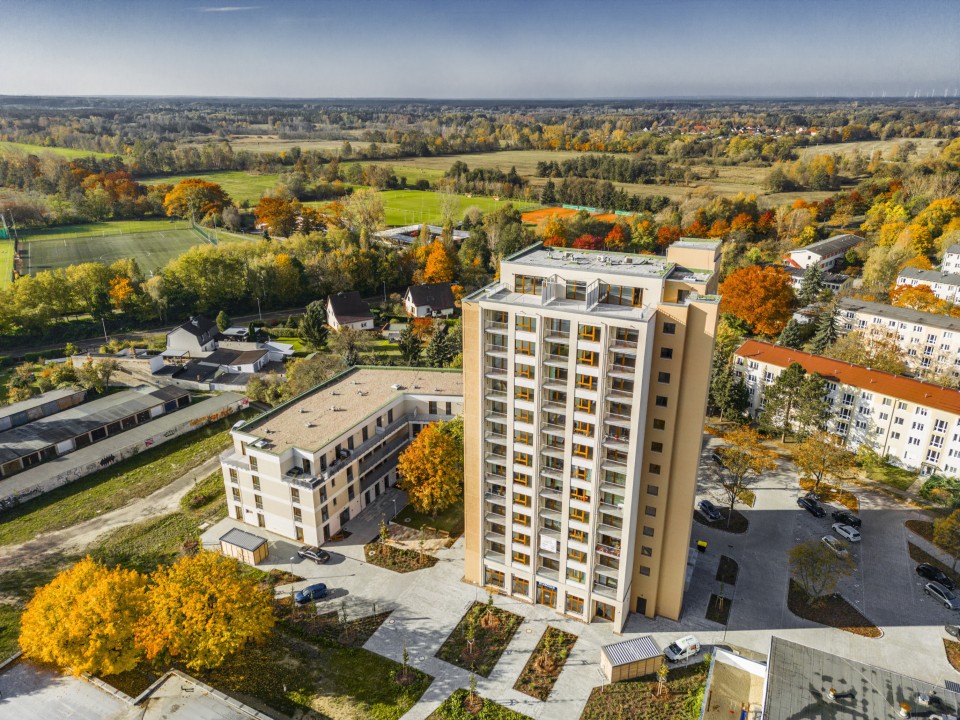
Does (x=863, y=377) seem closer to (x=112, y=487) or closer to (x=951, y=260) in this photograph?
(x=951, y=260)

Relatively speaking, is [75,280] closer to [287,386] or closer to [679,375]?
[287,386]

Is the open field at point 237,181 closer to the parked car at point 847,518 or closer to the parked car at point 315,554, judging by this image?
the parked car at point 315,554

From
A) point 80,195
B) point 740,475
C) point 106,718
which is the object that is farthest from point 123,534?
point 80,195

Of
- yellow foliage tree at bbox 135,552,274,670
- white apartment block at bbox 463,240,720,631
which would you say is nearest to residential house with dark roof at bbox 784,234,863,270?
white apartment block at bbox 463,240,720,631

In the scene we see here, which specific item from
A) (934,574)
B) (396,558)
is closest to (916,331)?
(934,574)

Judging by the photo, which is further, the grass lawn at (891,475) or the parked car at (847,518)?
the grass lawn at (891,475)

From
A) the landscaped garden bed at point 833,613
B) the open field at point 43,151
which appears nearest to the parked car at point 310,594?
the landscaped garden bed at point 833,613
